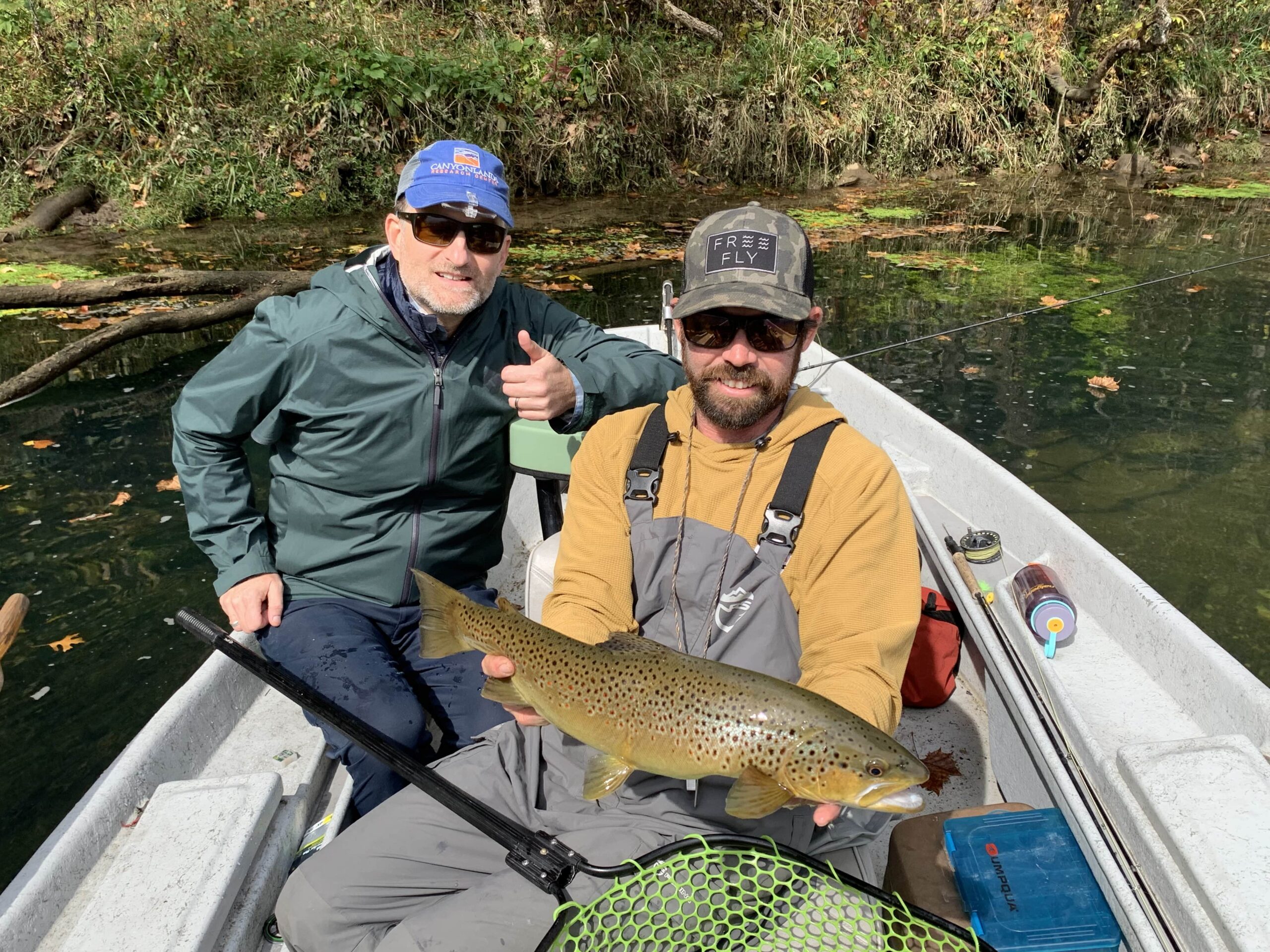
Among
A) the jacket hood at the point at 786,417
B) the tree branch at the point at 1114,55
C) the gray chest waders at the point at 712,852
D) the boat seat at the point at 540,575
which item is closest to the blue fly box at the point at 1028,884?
the gray chest waders at the point at 712,852

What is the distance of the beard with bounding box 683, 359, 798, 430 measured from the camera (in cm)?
257

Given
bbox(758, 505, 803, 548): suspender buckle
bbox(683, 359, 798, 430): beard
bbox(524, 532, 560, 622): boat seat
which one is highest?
bbox(683, 359, 798, 430): beard

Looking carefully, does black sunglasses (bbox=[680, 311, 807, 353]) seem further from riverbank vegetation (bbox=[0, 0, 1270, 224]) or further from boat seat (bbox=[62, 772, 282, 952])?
riverbank vegetation (bbox=[0, 0, 1270, 224])

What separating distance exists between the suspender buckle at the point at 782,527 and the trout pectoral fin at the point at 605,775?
714 millimetres

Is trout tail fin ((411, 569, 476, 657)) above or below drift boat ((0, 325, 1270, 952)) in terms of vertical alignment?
above

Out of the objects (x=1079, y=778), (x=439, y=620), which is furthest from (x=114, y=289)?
(x=1079, y=778)

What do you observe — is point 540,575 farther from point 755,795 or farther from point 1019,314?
point 1019,314

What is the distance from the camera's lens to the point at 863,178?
18.7 m

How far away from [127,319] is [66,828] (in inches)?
269

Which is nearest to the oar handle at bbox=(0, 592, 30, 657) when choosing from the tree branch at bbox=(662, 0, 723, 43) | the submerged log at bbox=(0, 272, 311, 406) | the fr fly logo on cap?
the fr fly logo on cap

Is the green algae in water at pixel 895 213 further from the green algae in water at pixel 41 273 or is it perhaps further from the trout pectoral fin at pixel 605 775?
the trout pectoral fin at pixel 605 775

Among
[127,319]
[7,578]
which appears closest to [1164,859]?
[7,578]

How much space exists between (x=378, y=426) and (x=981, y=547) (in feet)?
8.29

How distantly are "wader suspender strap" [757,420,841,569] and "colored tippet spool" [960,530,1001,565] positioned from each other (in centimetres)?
170
